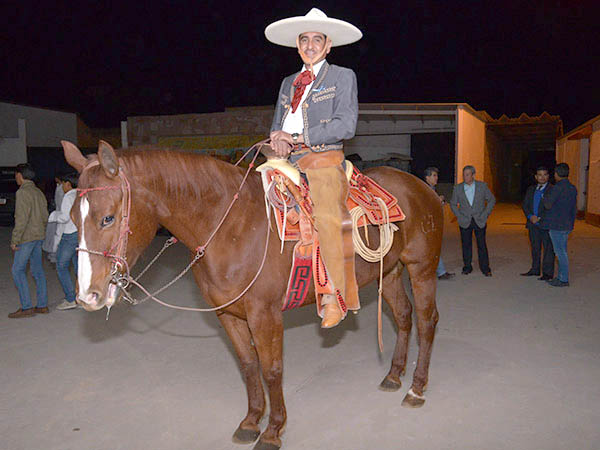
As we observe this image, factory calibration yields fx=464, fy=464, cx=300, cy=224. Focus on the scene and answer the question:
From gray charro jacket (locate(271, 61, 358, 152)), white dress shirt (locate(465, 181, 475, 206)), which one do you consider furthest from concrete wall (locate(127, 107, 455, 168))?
gray charro jacket (locate(271, 61, 358, 152))

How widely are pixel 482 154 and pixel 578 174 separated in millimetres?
3448

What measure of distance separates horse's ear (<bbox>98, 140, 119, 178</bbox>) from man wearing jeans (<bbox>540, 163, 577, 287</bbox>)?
6.55 m

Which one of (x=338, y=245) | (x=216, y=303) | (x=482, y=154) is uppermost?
(x=482, y=154)

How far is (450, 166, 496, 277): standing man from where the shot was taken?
25.5 ft

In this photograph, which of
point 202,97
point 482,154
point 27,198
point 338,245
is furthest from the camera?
point 202,97

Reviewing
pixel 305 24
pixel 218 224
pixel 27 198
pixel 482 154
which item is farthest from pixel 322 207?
pixel 482 154

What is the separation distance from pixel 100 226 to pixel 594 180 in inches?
614

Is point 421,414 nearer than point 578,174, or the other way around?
point 421,414

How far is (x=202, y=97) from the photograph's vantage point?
1708 inches

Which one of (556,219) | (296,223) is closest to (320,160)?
(296,223)

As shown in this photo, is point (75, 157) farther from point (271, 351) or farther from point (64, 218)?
point (64, 218)

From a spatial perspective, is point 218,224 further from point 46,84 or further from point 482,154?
point 46,84

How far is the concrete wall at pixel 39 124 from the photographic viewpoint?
21.8 metres

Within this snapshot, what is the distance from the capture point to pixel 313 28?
9.93 ft
